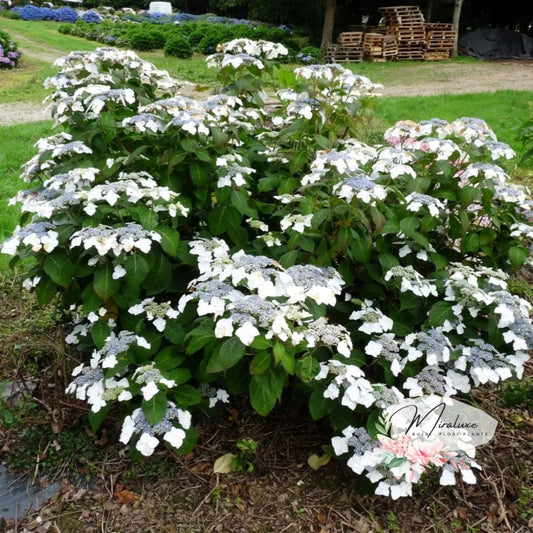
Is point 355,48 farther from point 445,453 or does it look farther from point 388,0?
point 445,453

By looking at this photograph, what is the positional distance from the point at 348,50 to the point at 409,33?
205 centimetres

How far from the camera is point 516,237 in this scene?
7.20 feet

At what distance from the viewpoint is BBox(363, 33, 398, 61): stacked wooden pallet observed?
15.4 meters

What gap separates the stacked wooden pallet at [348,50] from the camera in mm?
15406

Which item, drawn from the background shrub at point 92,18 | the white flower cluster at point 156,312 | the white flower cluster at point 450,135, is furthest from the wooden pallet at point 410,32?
the white flower cluster at point 156,312

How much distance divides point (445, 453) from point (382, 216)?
0.81 meters

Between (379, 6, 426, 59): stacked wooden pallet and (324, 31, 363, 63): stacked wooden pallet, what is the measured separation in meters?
1.24

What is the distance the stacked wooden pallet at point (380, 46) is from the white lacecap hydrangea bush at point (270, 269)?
14467mm

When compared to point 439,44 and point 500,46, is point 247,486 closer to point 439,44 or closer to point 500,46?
point 439,44

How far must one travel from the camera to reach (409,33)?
15633 millimetres

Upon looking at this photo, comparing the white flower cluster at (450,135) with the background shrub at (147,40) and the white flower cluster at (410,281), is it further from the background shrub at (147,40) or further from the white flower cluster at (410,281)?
the background shrub at (147,40)

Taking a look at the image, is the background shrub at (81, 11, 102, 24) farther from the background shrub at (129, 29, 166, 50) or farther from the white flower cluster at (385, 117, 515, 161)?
the white flower cluster at (385, 117, 515, 161)

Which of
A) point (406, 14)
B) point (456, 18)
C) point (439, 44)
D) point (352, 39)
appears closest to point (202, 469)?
point (352, 39)

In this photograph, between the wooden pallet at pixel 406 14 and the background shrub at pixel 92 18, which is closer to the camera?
the wooden pallet at pixel 406 14
